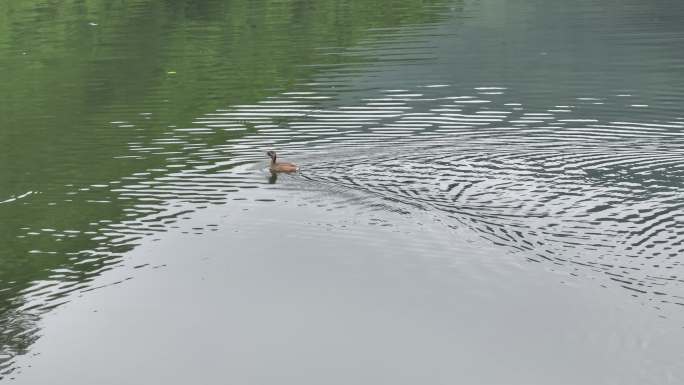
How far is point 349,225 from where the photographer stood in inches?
1241

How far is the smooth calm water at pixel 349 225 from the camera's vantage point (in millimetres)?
24312

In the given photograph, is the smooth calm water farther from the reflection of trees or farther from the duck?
the duck

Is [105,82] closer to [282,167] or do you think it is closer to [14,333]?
[282,167]

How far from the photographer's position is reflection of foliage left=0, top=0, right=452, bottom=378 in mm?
32562

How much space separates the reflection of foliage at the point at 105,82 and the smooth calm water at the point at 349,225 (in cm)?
19

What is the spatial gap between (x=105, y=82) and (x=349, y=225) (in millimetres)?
29972

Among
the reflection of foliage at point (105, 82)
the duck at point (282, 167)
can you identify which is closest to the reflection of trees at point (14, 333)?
the reflection of foliage at point (105, 82)

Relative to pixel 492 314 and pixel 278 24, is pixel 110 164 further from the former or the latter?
pixel 278 24

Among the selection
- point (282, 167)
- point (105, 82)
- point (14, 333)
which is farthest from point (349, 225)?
point (105, 82)

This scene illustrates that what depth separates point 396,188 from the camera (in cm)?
3366

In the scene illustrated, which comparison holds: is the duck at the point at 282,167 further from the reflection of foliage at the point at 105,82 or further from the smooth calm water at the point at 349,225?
the reflection of foliage at the point at 105,82

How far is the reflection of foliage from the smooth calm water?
0.19m

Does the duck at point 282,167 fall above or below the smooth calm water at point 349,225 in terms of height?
above

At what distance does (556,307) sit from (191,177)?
50.0ft
